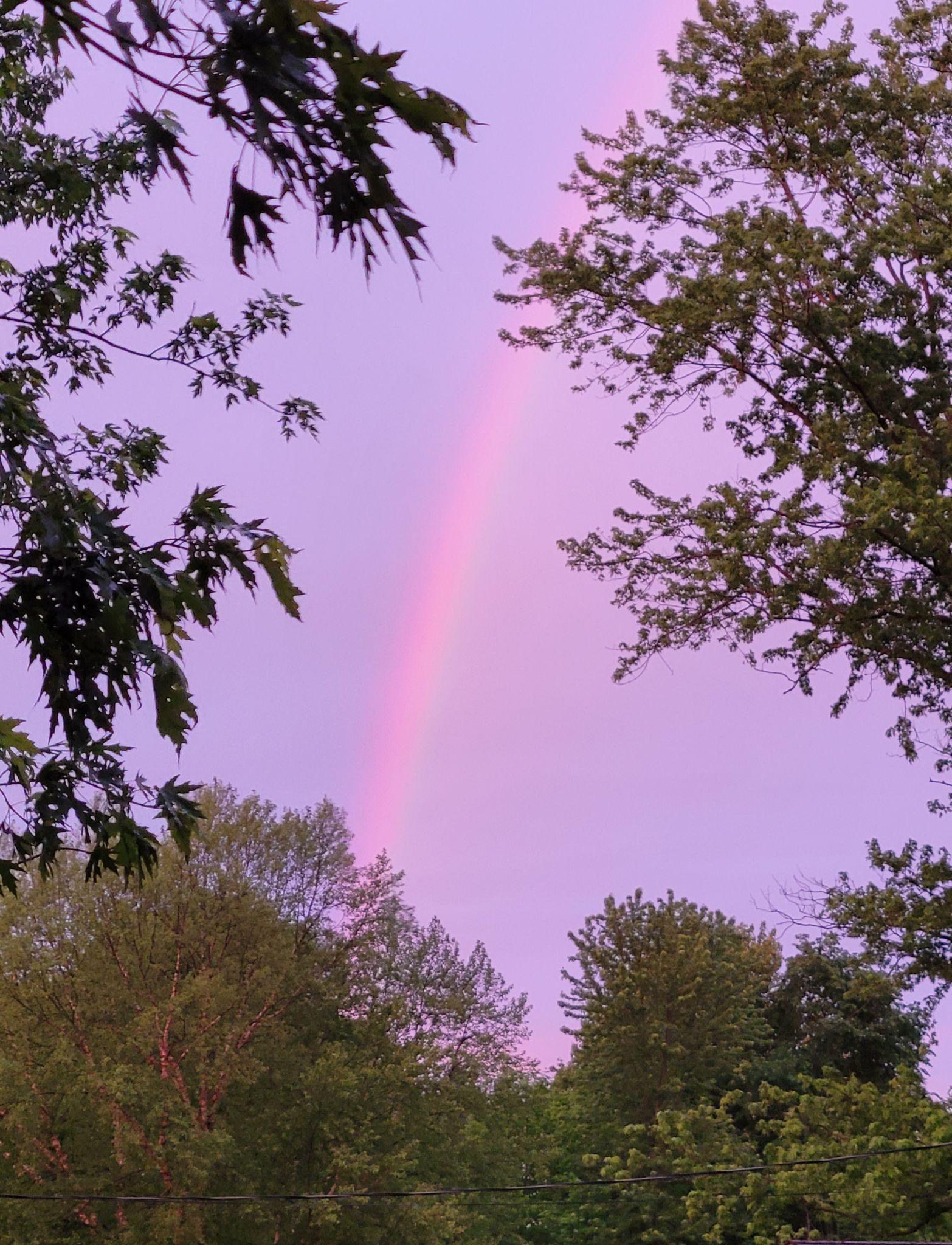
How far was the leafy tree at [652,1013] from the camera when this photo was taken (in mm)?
36844

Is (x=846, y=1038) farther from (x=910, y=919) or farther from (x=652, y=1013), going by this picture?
(x=910, y=919)

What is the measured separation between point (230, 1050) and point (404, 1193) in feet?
15.1

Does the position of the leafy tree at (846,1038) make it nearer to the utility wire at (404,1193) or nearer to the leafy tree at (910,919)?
the utility wire at (404,1193)

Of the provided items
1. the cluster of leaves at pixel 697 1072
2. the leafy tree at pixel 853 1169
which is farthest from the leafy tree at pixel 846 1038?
the leafy tree at pixel 853 1169

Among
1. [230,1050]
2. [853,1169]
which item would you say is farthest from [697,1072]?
[853,1169]

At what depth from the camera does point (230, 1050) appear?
25.7 meters

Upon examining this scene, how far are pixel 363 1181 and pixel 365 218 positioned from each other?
27.3 meters

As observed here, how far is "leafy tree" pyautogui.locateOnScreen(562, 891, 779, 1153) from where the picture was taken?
36844mm

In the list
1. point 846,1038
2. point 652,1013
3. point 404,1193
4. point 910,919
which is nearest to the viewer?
point 910,919

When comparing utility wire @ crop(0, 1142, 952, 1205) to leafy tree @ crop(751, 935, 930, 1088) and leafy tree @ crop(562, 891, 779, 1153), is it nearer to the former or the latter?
leafy tree @ crop(562, 891, 779, 1153)

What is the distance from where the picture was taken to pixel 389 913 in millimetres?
32000

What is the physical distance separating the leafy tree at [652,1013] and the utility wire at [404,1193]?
3272 mm

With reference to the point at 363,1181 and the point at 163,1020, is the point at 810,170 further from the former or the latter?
the point at 363,1181

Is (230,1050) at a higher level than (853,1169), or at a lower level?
higher
